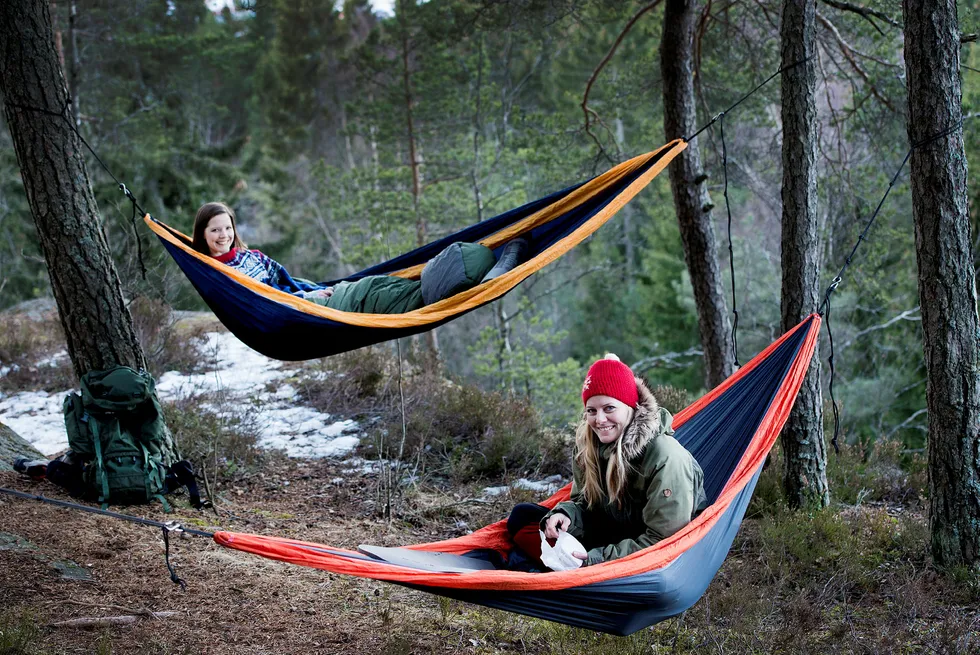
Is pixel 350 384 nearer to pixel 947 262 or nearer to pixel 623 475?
pixel 623 475

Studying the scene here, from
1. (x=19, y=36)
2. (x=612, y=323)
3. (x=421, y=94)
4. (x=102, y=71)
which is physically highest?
(x=102, y=71)

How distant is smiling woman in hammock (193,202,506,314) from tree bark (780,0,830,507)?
125cm

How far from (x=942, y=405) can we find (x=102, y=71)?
13.1 metres

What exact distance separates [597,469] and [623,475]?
4.1 inches

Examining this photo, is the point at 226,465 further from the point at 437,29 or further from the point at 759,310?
the point at 759,310

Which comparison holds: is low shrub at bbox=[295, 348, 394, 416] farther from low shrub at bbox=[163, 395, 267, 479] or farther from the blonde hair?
the blonde hair

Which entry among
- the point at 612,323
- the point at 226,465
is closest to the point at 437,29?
the point at 226,465

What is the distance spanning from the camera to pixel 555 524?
2.00 meters

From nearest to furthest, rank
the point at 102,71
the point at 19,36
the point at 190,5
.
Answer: the point at 19,36 → the point at 102,71 → the point at 190,5

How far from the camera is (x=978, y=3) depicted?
461cm

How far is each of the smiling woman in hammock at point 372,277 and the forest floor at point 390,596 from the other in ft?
3.24

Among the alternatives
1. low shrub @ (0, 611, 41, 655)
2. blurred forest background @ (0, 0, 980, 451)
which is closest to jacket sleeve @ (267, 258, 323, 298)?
low shrub @ (0, 611, 41, 655)

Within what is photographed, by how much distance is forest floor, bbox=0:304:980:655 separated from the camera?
224 cm

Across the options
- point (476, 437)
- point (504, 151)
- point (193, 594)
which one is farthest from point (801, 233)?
point (504, 151)
